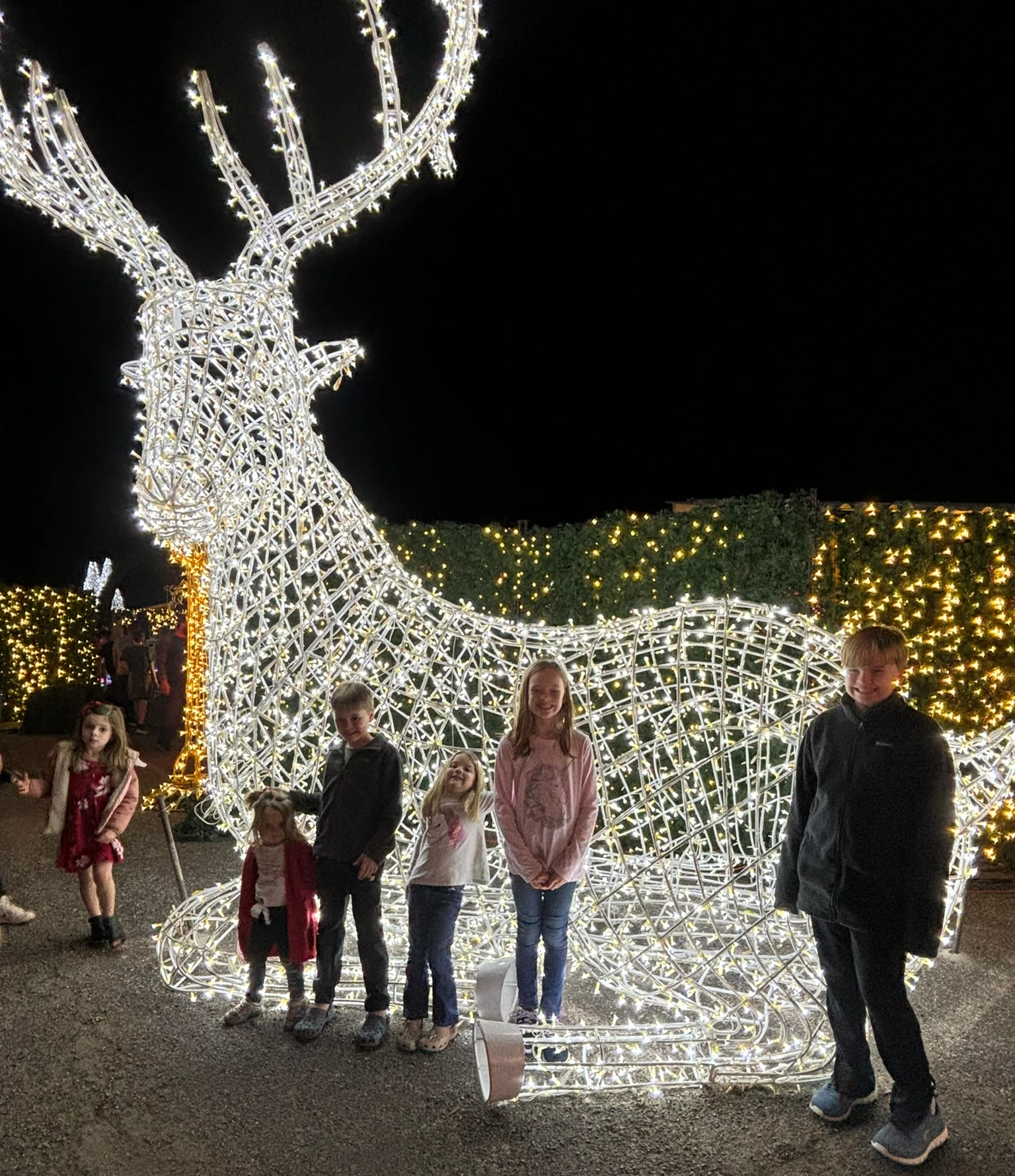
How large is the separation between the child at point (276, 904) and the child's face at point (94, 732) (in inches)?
50.5

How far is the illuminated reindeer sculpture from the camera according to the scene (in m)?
3.41

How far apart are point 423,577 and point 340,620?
5791mm

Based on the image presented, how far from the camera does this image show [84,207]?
3.65 metres

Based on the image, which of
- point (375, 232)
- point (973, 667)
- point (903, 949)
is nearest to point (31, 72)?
point (903, 949)

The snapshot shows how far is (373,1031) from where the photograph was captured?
325cm

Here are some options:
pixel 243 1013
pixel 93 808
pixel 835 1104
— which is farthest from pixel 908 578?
pixel 93 808

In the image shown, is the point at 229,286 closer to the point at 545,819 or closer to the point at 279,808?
the point at 279,808

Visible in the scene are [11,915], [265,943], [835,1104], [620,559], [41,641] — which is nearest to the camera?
[835,1104]

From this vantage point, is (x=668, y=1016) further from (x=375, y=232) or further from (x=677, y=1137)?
(x=375, y=232)

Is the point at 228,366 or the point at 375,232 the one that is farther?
the point at 375,232

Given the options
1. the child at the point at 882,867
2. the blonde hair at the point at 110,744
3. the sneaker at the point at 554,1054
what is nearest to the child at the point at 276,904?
the sneaker at the point at 554,1054

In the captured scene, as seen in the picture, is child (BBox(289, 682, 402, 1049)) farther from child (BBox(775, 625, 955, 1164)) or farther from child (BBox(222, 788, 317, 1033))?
child (BBox(775, 625, 955, 1164))

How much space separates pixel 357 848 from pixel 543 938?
718 millimetres

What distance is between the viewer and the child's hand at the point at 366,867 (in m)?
3.21
